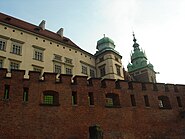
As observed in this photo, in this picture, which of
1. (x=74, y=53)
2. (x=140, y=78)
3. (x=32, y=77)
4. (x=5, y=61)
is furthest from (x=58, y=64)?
(x=140, y=78)

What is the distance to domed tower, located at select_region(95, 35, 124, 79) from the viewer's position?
27.7 metres

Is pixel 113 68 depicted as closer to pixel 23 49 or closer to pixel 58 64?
pixel 58 64

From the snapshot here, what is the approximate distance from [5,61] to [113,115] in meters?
12.9

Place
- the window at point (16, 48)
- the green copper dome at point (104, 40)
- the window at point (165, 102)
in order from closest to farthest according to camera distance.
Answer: the window at point (165, 102) → the window at point (16, 48) → the green copper dome at point (104, 40)

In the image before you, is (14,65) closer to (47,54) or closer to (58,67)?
(47,54)

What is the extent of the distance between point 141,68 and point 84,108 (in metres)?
36.9

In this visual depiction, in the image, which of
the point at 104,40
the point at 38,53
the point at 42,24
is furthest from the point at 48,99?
the point at 104,40

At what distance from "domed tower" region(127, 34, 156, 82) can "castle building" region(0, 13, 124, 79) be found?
1854 centimetres

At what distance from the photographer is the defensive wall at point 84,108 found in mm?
10977

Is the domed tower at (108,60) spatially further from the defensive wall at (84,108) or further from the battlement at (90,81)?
the defensive wall at (84,108)

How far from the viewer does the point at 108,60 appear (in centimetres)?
2827

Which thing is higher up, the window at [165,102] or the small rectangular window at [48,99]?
the small rectangular window at [48,99]

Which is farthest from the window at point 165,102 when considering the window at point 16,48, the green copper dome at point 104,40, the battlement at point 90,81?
the green copper dome at point 104,40

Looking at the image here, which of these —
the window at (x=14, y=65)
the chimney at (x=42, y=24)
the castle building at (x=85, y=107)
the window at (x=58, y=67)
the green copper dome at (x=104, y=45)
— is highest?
the chimney at (x=42, y=24)
